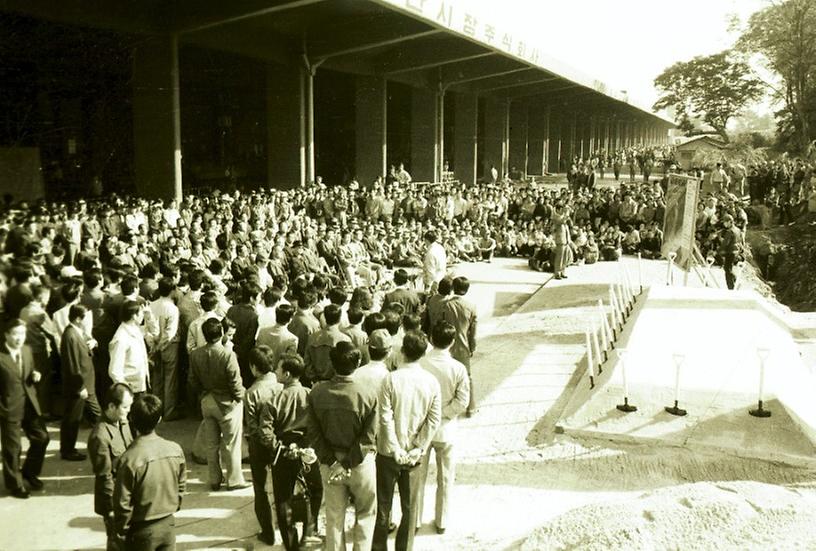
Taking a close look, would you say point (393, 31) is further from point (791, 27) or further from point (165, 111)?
point (791, 27)

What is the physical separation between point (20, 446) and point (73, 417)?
0.67m

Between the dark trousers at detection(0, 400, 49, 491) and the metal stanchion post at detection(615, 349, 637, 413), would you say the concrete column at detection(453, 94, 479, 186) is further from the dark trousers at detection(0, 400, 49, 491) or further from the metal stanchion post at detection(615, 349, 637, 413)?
the dark trousers at detection(0, 400, 49, 491)

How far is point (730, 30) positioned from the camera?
142 feet

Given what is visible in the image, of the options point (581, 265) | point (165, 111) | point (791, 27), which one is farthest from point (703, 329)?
point (791, 27)

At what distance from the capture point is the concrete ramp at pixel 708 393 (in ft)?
24.7

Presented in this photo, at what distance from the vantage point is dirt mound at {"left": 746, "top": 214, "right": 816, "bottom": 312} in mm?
22547

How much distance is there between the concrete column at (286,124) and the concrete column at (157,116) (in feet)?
16.6

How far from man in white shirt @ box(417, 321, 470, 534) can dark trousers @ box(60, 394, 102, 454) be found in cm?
330

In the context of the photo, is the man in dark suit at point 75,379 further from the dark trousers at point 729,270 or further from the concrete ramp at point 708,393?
the dark trousers at point 729,270

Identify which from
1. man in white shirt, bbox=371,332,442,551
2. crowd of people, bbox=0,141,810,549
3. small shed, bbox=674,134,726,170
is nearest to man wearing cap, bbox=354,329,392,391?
crowd of people, bbox=0,141,810,549

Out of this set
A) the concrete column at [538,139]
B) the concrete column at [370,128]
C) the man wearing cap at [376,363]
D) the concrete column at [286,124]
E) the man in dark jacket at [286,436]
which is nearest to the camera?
the man wearing cap at [376,363]

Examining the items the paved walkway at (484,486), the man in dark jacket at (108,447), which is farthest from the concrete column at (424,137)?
the man in dark jacket at (108,447)

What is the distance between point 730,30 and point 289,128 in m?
31.7

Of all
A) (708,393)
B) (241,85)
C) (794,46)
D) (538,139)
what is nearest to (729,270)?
(708,393)
